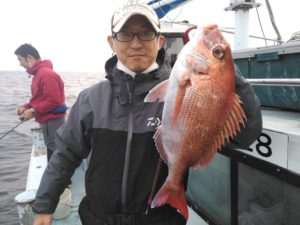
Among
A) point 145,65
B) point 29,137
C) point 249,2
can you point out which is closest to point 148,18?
point 145,65

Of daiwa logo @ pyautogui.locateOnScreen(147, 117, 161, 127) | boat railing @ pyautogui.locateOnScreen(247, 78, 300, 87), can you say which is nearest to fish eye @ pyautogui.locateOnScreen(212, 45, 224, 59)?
boat railing @ pyautogui.locateOnScreen(247, 78, 300, 87)

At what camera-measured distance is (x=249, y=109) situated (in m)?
1.72

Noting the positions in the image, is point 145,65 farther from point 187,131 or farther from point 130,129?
point 187,131

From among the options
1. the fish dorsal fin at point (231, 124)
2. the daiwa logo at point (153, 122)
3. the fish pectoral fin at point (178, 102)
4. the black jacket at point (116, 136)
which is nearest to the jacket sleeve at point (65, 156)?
the black jacket at point (116, 136)

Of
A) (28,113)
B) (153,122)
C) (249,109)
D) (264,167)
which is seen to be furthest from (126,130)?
(28,113)

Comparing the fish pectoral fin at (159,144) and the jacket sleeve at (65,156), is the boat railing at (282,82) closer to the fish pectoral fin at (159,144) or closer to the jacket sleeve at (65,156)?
the fish pectoral fin at (159,144)

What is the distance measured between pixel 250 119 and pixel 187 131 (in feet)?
1.16

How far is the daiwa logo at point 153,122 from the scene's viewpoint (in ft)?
6.59

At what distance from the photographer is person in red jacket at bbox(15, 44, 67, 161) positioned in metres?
5.50

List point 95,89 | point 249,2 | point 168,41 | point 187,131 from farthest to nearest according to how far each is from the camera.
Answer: point 168,41
point 249,2
point 95,89
point 187,131

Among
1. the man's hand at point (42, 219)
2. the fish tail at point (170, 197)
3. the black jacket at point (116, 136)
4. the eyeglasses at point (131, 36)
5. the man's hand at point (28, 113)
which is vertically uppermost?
the eyeglasses at point (131, 36)

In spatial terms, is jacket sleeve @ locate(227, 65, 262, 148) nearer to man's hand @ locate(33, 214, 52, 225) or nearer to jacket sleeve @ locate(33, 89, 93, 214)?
jacket sleeve @ locate(33, 89, 93, 214)

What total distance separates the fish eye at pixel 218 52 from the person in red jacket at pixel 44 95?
4399 millimetres

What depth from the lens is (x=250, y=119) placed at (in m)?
1.73
